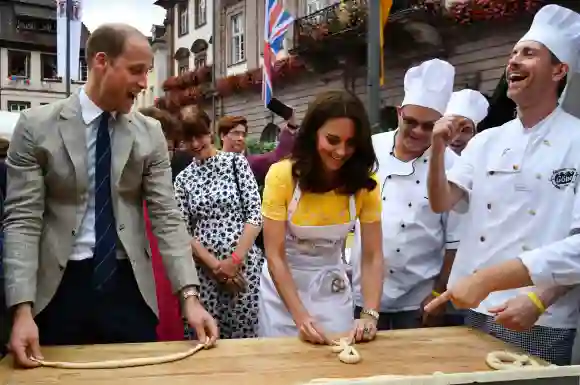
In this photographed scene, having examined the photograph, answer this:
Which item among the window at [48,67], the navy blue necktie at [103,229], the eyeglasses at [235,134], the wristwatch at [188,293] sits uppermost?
the window at [48,67]

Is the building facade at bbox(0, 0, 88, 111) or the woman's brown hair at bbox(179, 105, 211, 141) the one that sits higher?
the building facade at bbox(0, 0, 88, 111)

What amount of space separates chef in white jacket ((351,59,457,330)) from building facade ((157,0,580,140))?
2.14 metres

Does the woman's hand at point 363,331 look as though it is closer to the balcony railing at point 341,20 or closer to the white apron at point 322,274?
the white apron at point 322,274

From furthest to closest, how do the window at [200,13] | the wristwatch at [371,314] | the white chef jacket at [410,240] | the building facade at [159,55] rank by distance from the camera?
the building facade at [159,55] < the window at [200,13] < the white chef jacket at [410,240] < the wristwatch at [371,314]

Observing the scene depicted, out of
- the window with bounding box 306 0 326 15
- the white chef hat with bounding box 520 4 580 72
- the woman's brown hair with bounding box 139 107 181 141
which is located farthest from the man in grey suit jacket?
the window with bounding box 306 0 326 15

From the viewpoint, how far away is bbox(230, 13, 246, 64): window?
2180cm

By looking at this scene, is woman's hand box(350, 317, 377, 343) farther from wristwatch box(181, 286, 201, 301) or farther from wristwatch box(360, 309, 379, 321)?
wristwatch box(181, 286, 201, 301)

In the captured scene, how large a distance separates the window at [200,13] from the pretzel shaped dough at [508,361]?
81.6ft

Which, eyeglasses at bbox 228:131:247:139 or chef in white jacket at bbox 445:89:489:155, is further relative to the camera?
eyeglasses at bbox 228:131:247:139

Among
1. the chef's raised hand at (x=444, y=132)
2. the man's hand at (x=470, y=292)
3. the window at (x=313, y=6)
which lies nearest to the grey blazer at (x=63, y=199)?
the man's hand at (x=470, y=292)

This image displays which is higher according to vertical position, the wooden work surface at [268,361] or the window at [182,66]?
the window at [182,66]

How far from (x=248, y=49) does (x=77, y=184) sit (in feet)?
62.9

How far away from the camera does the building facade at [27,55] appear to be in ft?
134

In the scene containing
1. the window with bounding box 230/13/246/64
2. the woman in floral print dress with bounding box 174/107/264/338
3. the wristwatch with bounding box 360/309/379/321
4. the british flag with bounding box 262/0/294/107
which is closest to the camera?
the wristwatch with bounding box 360/309/379/321
